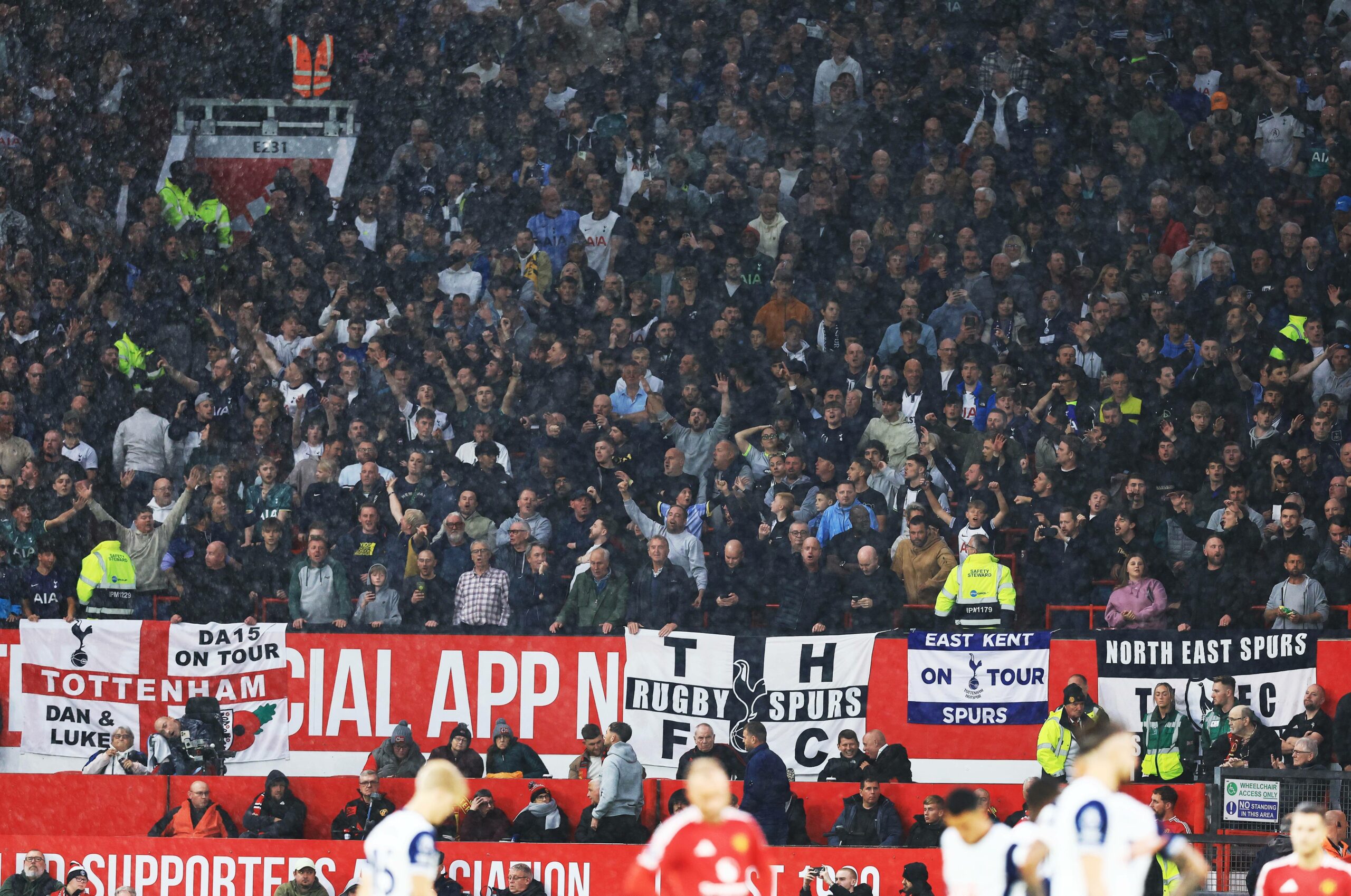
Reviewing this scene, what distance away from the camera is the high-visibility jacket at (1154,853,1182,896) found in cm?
1548

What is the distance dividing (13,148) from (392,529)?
9038 millimetres

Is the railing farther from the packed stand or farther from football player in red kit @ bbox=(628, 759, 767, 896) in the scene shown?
football player in red kit @ bbox=(628, 759, 767, 896)

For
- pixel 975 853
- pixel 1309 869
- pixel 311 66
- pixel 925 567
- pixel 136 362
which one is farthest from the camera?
pixel 311 66

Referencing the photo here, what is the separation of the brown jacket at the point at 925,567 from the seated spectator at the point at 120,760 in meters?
7.47

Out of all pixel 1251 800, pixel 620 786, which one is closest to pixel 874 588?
pixel 620 786

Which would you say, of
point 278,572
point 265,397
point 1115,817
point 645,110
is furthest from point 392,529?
point 1115,817

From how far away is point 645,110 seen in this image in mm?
23719

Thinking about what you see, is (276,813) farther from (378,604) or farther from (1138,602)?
(1138,602)

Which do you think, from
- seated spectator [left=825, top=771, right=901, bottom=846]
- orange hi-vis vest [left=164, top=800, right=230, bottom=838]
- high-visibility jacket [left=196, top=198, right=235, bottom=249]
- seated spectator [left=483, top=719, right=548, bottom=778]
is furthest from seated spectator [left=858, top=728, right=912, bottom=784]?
high-visibility jacket [left=196, top=198, right=235, bottom=249]

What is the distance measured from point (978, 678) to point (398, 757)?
5.44 meters

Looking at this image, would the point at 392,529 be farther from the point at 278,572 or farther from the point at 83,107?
the point at 83,107

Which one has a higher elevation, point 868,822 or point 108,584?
point 108,584

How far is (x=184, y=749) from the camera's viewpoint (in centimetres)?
1814

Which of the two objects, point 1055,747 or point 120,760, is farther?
point 120,760
